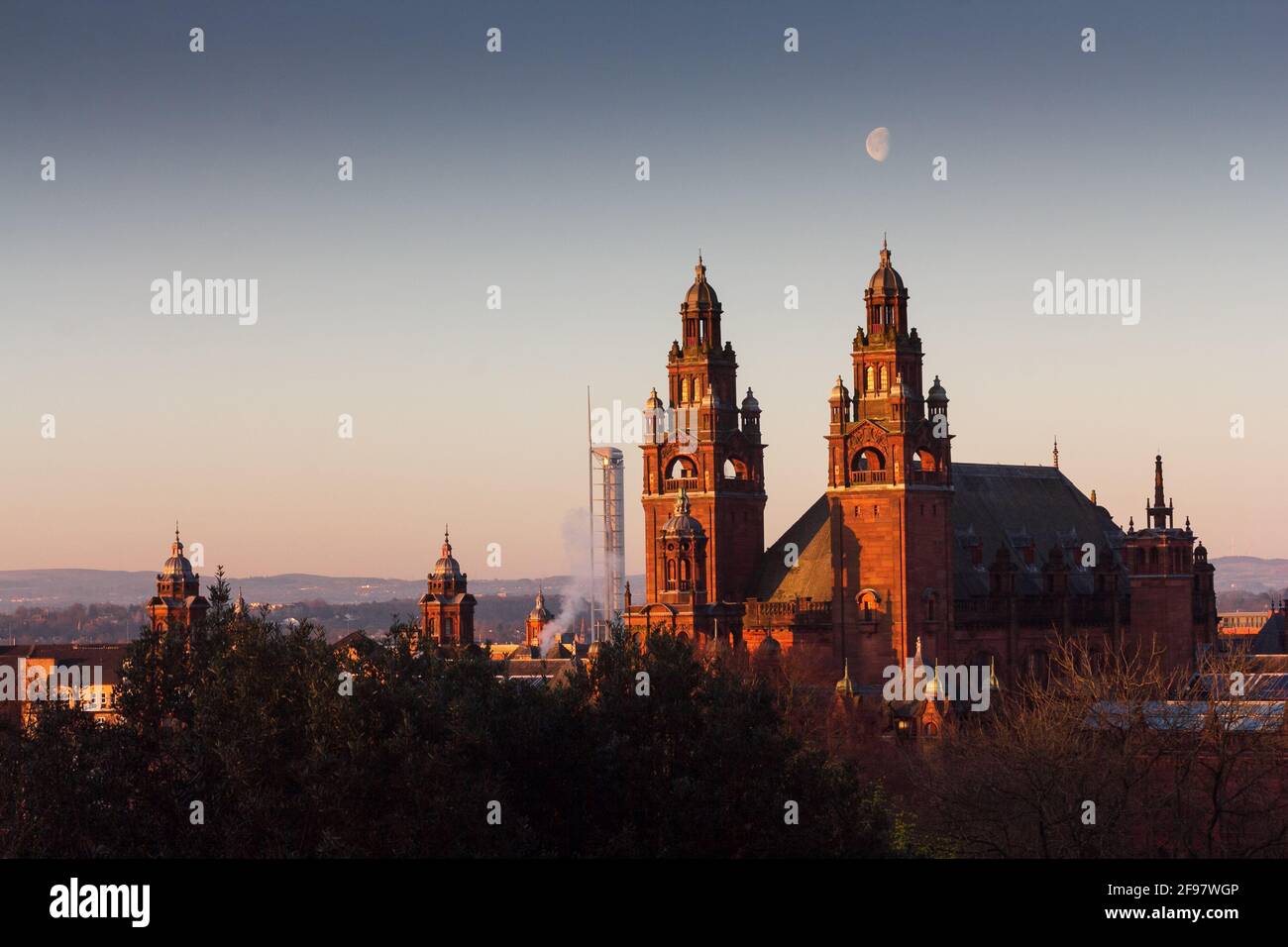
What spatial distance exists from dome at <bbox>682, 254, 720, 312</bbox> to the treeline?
2851 inches

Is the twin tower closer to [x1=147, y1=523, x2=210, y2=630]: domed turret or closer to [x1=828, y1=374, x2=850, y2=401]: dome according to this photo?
[x1=828, y1=374, x2=850, y2=401]: dome

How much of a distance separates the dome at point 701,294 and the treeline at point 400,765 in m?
72.4

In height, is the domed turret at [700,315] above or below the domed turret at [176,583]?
above

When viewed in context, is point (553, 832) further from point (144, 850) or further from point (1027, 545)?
point (1027, 545)

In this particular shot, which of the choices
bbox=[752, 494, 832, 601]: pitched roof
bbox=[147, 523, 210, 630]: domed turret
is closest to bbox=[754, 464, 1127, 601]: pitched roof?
bbox=[752, 494, 832, 601]: pitched roof

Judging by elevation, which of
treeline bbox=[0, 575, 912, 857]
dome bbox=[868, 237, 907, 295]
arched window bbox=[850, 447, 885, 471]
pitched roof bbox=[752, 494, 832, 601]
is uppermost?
dome bbox=[868, 237, 907, 295]

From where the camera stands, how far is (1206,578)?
6811 inches

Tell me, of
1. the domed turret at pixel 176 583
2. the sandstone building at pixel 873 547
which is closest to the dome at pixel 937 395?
the sandstone building at pixel 873 547

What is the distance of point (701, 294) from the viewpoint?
147m

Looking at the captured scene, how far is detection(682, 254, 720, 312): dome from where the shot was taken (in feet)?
482

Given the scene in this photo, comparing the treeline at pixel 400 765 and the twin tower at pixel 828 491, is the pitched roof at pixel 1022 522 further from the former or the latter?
the treeline at pixel 400 765

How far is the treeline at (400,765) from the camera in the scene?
214 ft

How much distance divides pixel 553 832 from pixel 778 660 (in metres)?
71.3

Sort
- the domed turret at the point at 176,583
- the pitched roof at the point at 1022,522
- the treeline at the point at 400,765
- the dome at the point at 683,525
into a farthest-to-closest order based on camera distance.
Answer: the domed turret at the point at 176,583 → the pitched roof at the point at 1022,522 → the dome at the point at 683,525 → the treeline at the point at 400,765
